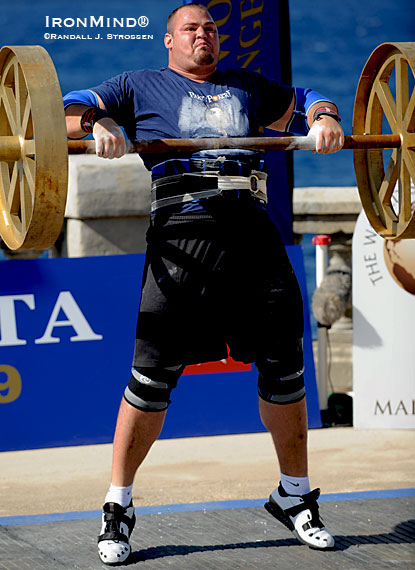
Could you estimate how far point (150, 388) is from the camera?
3047mm

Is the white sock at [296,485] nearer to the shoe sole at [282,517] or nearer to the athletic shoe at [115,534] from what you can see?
the shoe sole at [282,517]

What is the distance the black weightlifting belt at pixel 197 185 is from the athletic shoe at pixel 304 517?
96cm

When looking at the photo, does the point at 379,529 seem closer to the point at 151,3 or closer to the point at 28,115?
the point at 28,115

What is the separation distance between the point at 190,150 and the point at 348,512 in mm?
1391

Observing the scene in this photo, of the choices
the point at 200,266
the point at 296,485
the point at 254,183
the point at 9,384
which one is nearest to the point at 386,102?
the point at 254,183

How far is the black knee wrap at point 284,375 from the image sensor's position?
3123 mm

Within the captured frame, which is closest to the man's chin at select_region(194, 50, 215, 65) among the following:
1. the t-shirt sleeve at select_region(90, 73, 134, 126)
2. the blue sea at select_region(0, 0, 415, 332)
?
the t-shirt sleeve at select_region(90, 73, 134, 126)

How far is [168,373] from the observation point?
121 inches

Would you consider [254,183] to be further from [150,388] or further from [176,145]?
[150,388]

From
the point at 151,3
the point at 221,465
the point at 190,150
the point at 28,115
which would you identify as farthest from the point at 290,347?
the point at 151,3

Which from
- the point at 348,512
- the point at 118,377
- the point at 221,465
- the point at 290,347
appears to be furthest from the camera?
the point at 118,377

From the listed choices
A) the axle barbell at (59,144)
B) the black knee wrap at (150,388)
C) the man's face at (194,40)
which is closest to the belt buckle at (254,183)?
the axle barbell at (59,144)

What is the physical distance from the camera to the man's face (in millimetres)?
3154

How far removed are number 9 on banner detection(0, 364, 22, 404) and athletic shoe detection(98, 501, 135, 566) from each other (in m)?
1.78
